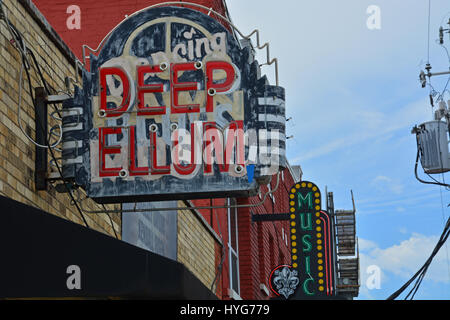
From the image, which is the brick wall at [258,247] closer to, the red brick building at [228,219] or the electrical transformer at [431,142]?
the red brick building at [228,219]

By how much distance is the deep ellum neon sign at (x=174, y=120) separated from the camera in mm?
8750

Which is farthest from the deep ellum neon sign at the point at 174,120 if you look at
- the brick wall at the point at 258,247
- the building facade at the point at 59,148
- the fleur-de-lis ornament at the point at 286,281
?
the fleur-de-lis ornament at the point at 286,281

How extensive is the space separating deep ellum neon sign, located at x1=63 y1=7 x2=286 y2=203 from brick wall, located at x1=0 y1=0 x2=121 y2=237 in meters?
0.40

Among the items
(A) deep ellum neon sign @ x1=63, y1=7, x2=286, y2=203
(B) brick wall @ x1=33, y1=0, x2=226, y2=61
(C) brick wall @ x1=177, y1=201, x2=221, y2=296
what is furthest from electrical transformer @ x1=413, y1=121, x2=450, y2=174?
(A) deep ellum neon sign @ x1=63, y1=7, x2=286, y2=203

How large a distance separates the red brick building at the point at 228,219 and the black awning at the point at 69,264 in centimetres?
470

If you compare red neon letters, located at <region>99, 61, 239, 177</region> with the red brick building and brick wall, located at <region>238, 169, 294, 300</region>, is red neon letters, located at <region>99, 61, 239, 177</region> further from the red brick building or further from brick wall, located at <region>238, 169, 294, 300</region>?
brick wall, located at <region>238, 169, 294, 300</region>

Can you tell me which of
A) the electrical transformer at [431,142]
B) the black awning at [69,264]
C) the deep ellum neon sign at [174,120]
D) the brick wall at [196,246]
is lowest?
the black awning at [69,264]

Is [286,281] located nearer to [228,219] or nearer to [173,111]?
[228,219]

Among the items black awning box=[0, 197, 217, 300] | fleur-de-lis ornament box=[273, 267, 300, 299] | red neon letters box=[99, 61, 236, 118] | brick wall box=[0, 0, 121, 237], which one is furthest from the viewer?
fleur-de-lis ornament box=[273, 267, 300, 299]

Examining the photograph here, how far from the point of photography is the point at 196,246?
14.6 metres

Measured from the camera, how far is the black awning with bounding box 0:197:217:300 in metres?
5.84

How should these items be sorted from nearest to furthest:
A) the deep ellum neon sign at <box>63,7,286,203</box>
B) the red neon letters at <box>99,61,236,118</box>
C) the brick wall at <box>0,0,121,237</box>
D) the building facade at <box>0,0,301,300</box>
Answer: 1. the brick wall at <box>0,0,121,237</box>
2. the building facade at <box>0,0,301,300</box>
3. the deep ellum neon sign at <box>63,7,286,203</box>
4. the red neon letters at <box>99,61,236,118</box>

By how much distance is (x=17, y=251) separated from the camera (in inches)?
231
